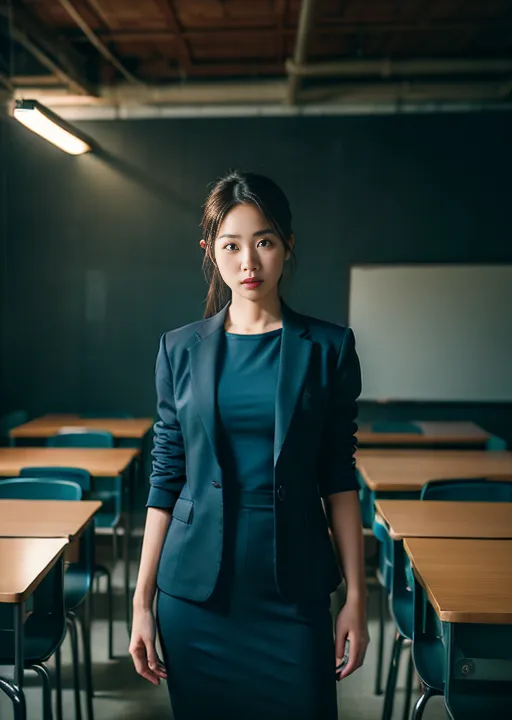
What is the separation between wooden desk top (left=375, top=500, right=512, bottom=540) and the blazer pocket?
1.19m

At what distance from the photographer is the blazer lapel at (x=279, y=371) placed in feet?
4.00

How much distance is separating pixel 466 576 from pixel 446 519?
567mm

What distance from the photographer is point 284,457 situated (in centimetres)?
122

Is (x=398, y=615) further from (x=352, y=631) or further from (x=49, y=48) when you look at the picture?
(x=49, y=48)

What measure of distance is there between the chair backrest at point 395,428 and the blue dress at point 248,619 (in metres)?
3.41

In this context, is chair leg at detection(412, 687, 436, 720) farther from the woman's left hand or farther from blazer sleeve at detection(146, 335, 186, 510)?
blazer sleeve at detection(146, 335, 186, 510)

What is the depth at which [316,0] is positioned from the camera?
4.16m

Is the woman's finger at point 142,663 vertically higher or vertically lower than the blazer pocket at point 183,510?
lower

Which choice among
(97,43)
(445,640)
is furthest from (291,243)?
(97,43)

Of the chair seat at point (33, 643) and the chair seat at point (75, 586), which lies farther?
the chair seat at point (75, 586)

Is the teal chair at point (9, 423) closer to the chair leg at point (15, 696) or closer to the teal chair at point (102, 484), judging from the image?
the teal chair at point (102, 484)

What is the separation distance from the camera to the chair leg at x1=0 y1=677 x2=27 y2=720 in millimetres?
1830

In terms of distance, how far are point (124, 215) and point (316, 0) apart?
Answer: 215 cm

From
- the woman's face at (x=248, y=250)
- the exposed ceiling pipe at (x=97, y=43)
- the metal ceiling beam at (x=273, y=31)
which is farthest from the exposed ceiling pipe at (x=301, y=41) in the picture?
the woman's face at (x=248, y=250)
